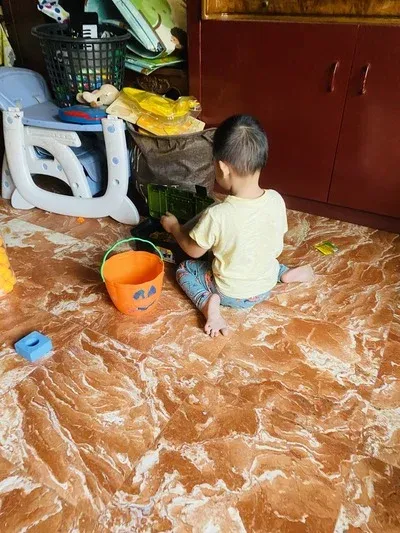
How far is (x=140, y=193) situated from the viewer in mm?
1688

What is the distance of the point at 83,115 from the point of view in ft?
5.00

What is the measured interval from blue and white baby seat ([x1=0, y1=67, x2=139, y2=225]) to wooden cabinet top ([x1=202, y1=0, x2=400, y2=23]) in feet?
1.77

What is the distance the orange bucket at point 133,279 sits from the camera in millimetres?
1154

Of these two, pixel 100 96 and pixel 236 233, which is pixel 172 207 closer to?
pixel 236 233

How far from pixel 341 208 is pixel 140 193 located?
784 millimetres

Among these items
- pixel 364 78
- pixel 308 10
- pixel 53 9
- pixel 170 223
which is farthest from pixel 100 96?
pixel 364 78

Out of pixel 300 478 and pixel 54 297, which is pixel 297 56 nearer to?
pixel 54 297

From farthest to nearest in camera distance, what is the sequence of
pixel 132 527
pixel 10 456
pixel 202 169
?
pixel 202 169 < pixel 10 456 < pixel 132 527

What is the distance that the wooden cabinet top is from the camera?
1303mm

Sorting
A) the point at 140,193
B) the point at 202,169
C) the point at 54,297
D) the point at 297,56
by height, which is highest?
the point at 297,56

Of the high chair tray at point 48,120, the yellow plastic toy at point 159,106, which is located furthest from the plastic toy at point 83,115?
the yellow plastic toy at point 159,106

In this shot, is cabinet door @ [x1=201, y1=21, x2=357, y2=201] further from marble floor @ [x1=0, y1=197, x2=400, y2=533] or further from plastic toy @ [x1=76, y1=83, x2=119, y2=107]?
marble floor @ [x1=0, y1=197, x2=400, y2=533]

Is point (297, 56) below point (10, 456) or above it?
above

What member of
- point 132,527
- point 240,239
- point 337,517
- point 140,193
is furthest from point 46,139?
point 337,517
